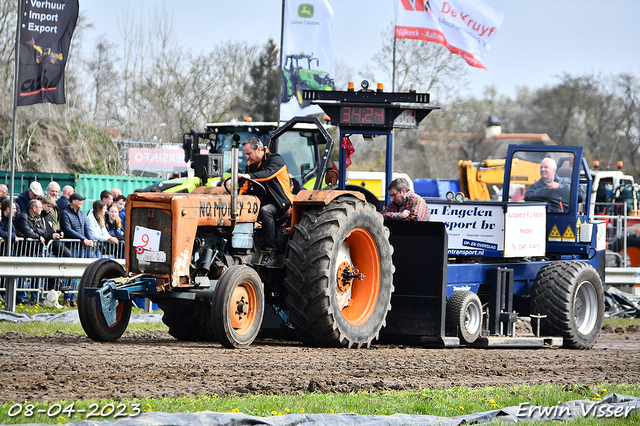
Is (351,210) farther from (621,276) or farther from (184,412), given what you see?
(621,276)

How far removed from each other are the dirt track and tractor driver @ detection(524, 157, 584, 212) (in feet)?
7.63

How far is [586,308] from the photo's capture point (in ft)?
35.3

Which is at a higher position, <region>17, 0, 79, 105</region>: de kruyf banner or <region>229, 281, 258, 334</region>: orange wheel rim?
<region>17, 0, 79, 105</region>: de kruyf banner

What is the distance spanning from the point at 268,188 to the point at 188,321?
5.86 ft

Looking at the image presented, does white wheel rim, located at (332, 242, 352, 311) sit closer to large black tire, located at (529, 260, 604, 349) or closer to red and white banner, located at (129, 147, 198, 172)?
large black tire, located at (529, 260, 604, 349)

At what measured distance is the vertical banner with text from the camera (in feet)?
60.1

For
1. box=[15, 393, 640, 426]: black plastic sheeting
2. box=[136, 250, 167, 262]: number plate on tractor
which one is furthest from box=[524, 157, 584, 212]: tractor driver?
box=[136, 250, 167, 262]: number plate on tractor

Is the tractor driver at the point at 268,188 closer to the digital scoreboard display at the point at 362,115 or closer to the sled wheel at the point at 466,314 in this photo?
the digital scoreboard display at the point at 362,115

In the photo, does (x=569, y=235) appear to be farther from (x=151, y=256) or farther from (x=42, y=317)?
(x=42, y=317)

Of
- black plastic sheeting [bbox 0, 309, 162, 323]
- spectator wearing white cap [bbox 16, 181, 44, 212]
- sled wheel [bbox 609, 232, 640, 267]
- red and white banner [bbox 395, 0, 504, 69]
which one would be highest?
red and white banner [bbox 395, 0, 504, 69]

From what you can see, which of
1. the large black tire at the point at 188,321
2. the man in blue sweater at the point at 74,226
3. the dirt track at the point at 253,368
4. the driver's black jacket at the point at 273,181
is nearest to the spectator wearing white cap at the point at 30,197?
the man in blue sweater at the point at 74,226

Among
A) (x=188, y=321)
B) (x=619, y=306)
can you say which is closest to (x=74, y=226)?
(x=188, y=321)

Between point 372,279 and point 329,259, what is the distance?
3.31ft

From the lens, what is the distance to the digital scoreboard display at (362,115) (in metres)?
9.60
